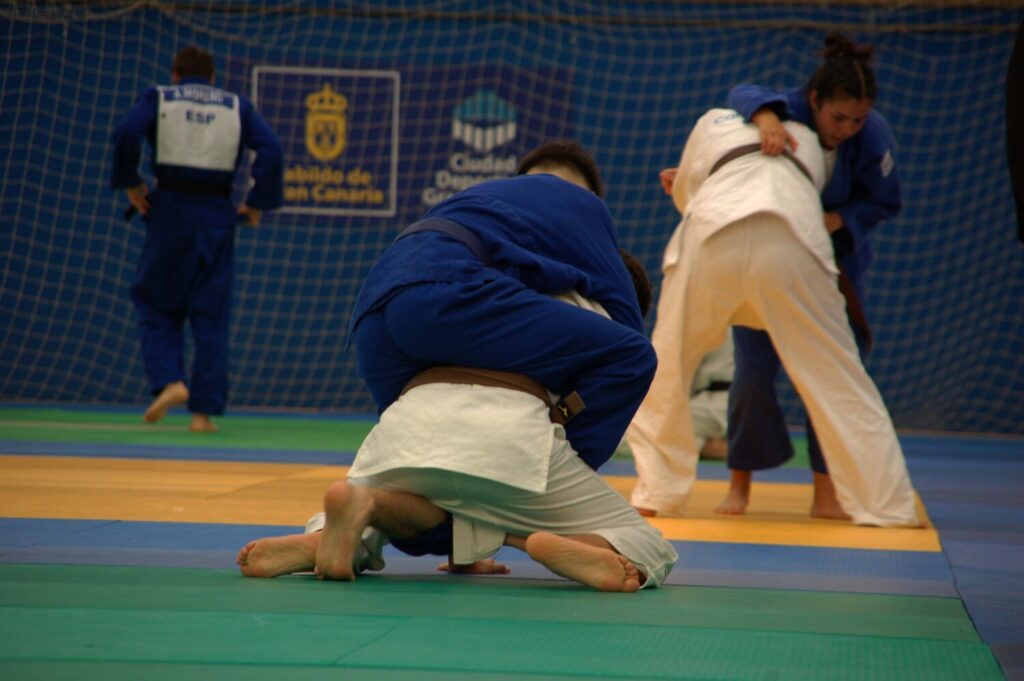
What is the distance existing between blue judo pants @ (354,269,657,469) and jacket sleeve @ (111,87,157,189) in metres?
4.91

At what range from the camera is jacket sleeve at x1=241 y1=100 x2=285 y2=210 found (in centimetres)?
773

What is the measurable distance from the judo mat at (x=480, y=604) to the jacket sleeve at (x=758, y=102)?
1.26 m

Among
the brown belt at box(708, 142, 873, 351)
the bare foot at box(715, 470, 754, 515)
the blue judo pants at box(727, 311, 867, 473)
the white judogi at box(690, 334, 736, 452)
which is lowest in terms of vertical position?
the white judogi at box(690, 334, 736, 452)

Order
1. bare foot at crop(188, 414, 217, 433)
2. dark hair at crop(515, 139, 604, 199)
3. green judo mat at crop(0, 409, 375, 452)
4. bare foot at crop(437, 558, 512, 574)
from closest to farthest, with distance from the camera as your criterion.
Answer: bare foot at crop(437, 558, 512, 574), dark hair at crop(515, 139, 604, 199), green judo mat at crop(0, 409, 375, 452), bare foot at crop(188, 414, 217, 433)

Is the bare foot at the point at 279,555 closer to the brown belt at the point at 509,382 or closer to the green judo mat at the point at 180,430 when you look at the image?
the brown belt at the point at 509,382

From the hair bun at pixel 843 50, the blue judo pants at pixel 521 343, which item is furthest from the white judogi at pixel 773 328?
the blue judo pants at pixel 521 343

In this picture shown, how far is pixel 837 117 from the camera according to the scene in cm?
446

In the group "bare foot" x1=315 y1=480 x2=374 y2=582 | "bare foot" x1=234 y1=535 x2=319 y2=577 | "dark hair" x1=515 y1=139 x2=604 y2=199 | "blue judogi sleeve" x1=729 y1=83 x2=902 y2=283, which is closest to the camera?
"bare foot" x1=315 y1=480 x2=374 y2=582

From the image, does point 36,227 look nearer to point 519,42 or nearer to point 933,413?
point 519,42

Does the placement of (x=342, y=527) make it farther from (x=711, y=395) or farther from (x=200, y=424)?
(x=200, y=424)

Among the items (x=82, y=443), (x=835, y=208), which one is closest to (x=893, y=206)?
(x=835, y=208)

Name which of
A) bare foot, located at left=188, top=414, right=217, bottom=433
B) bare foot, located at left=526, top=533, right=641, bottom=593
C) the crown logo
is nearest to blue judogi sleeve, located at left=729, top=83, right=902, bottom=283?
bare foot, located at left=526, top=533, right=641, bottom=593

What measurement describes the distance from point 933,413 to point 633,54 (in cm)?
338

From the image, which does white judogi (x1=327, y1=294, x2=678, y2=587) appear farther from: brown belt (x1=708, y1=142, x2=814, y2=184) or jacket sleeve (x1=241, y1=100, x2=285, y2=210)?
jacket sleeve (x1=241, y1=100, x2=285, y2=210)
